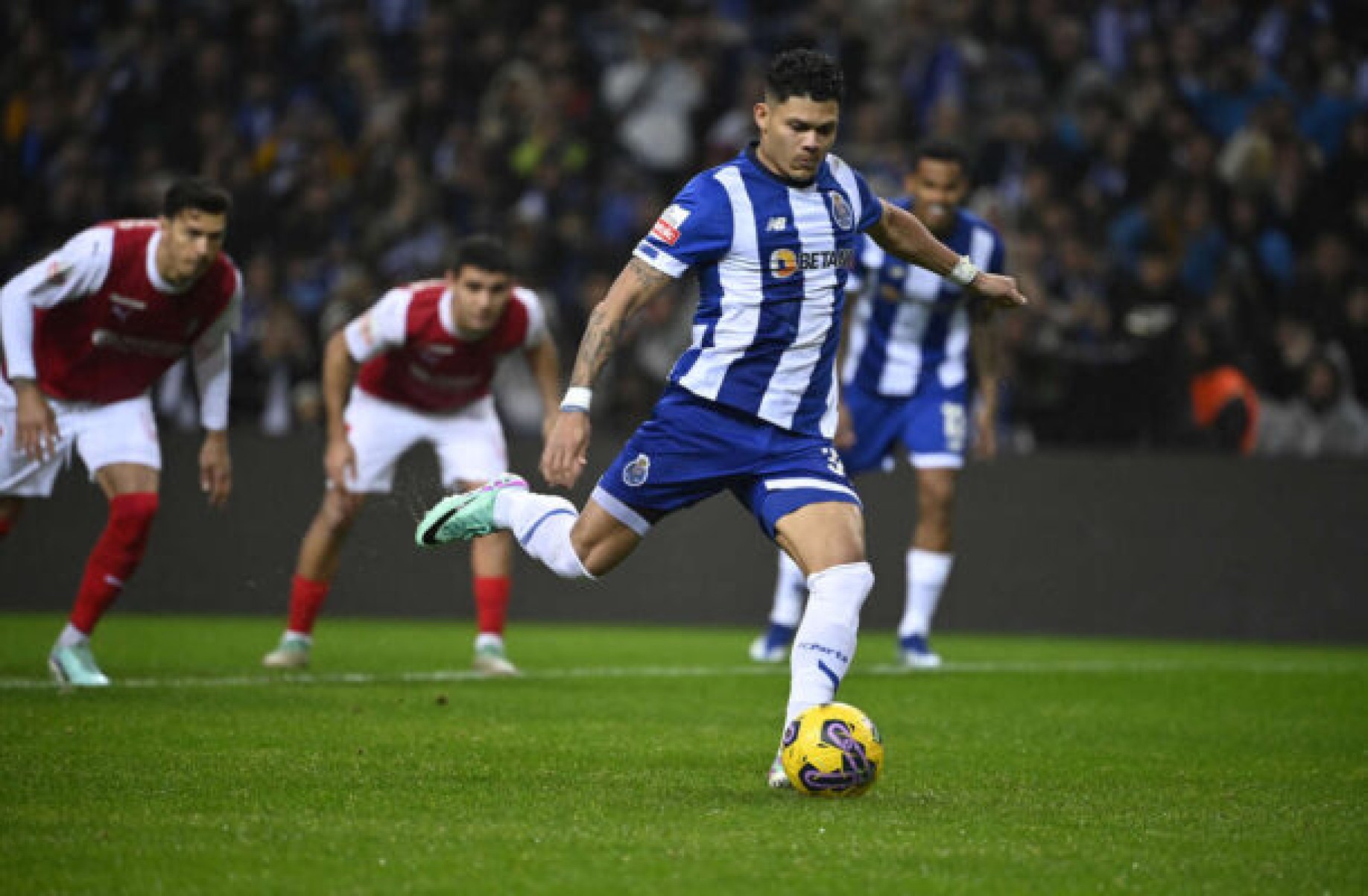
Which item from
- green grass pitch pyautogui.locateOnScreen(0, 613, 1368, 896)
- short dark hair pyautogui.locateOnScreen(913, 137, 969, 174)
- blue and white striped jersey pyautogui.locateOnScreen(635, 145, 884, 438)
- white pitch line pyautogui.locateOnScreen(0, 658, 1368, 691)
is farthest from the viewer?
short dark hair pyautogui.locateOnScreen(913, 137, 969, 174)

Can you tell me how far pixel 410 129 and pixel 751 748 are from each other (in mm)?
11155

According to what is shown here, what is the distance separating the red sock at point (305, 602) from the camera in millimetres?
10445

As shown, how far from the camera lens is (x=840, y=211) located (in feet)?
21.2

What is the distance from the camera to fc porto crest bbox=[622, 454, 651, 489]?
21.4 ft

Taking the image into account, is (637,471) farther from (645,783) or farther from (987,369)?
(987,369)

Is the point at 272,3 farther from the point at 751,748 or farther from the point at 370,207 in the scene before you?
the point at 751,748

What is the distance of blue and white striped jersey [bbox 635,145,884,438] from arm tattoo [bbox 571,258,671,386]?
0.09 metres

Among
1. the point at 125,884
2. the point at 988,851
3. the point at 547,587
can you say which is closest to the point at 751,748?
the point at 988,851

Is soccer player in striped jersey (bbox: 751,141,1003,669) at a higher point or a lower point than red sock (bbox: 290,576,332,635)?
higher

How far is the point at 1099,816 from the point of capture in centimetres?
577

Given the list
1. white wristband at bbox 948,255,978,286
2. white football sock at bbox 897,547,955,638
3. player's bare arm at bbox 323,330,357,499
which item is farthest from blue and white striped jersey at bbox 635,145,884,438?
white football sock at bbox 897,547,955,638

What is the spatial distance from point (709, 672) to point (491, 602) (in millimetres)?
1244

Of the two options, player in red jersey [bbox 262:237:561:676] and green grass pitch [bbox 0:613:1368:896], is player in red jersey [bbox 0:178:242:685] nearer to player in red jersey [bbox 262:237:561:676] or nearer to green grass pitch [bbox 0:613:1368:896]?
green grass pitch [bbox 0:613:1368:896]

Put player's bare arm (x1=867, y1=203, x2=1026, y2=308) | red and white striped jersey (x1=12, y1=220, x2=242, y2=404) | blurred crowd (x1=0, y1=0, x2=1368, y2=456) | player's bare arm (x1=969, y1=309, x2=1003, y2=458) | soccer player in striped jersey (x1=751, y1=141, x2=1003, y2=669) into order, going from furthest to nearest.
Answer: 1. blurred crowd (x1=0, y1=0, x2=1368, y2=456)
2. player's bare arm (x1=969, y1=309, x2=1003, y2=458)
3. soccer player in striped jersey (x1=751, y1=141, x2=1003, y2=669)
4. red and white striped jersey (x1=12, y1=220, x2=242, y2=404)
5. player's bare arm (x1=867, y1=203, x2=1026, y2=308)
